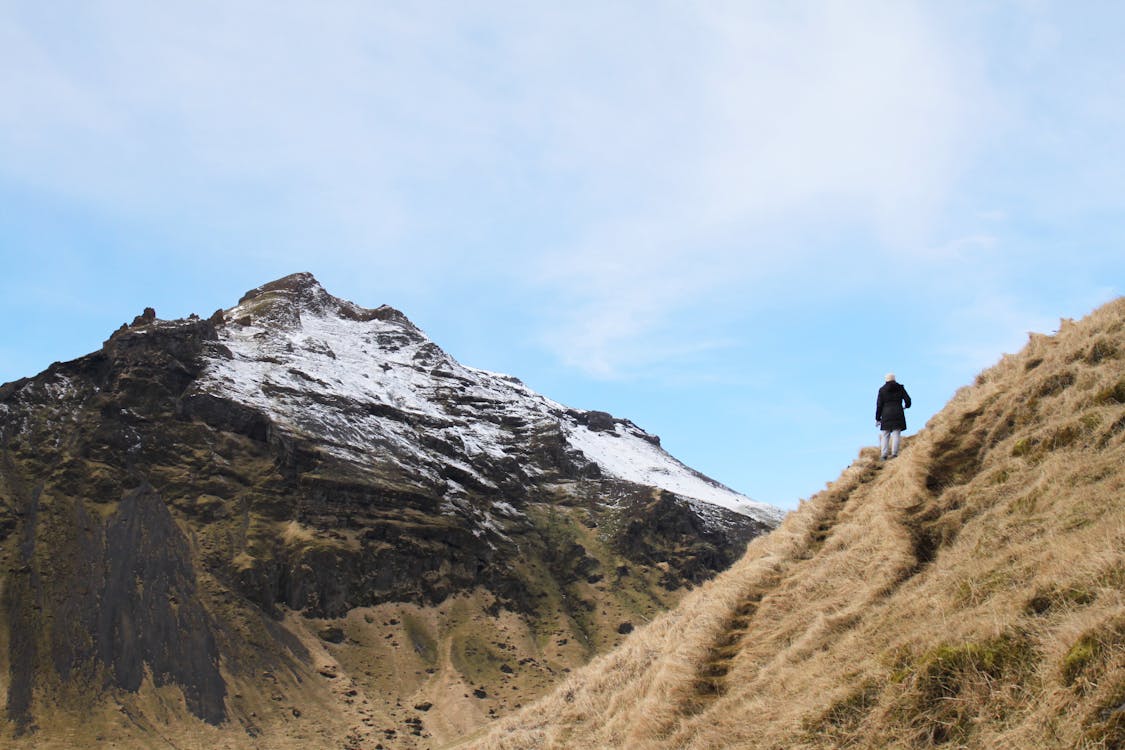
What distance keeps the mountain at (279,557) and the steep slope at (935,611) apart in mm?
94555

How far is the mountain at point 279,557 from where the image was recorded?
103 m

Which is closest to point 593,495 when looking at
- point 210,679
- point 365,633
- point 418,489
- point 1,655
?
point 418,489

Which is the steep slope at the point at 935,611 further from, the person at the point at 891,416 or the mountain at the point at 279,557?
the mountain at the point at 279,557

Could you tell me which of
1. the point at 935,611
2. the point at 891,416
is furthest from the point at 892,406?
the point at 935,611

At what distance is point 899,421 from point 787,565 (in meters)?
5.89

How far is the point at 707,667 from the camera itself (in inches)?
548

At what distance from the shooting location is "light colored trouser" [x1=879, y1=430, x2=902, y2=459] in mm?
20031

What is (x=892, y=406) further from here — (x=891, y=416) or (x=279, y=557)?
(x=279, y=557)

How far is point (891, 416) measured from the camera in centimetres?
2019

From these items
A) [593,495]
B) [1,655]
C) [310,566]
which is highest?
[593,495]

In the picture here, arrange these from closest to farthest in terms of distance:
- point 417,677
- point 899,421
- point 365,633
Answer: point 899,421
point 417,677
point 365,633

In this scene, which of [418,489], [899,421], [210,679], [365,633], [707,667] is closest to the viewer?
[707,667]

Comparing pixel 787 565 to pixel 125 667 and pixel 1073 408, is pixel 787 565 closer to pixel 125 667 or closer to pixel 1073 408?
pixel 1073 408

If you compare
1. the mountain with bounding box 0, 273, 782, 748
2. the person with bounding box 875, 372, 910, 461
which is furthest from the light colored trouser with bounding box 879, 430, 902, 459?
the mountain with bounding box 0, 273, 782, 748
